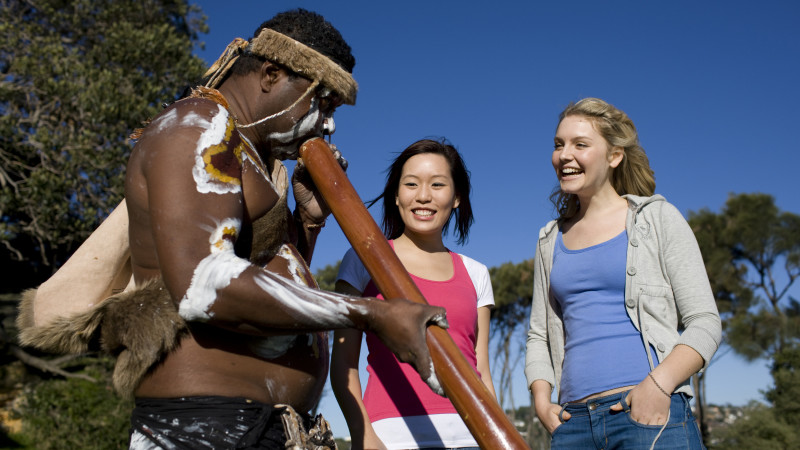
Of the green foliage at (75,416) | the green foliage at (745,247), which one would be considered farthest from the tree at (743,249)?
the green foliage at (75,416)

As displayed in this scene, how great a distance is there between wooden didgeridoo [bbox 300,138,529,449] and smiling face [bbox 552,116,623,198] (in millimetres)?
1311

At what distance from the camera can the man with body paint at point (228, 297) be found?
5.66ft

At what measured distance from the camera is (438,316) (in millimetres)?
1796

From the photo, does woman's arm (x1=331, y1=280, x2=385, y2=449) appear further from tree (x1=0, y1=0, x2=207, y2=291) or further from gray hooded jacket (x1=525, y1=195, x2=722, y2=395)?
tree (x1=0, y1=0, x2=207, y2=291)

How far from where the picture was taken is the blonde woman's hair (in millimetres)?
3176

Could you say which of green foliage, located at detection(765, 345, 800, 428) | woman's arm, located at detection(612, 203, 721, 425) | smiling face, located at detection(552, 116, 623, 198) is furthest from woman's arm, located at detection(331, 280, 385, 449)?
green foliage, located at detection(765, 345, 800, 428)

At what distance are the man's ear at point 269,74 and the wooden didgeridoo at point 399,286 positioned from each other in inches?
9.1

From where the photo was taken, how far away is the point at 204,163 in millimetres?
1825

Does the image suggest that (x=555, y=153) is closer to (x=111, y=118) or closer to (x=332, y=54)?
(x=332, y=54)

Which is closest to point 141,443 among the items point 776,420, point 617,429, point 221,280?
point 221,280

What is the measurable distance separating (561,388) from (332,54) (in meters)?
1.77

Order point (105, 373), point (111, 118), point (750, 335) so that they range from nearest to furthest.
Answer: point (111, 118) → point (105, 373) → point (750, 335)

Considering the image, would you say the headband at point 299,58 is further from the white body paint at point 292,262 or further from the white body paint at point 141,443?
the white body paint at point 141,443

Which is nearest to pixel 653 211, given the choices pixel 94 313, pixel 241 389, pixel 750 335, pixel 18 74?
pixel 241 389
